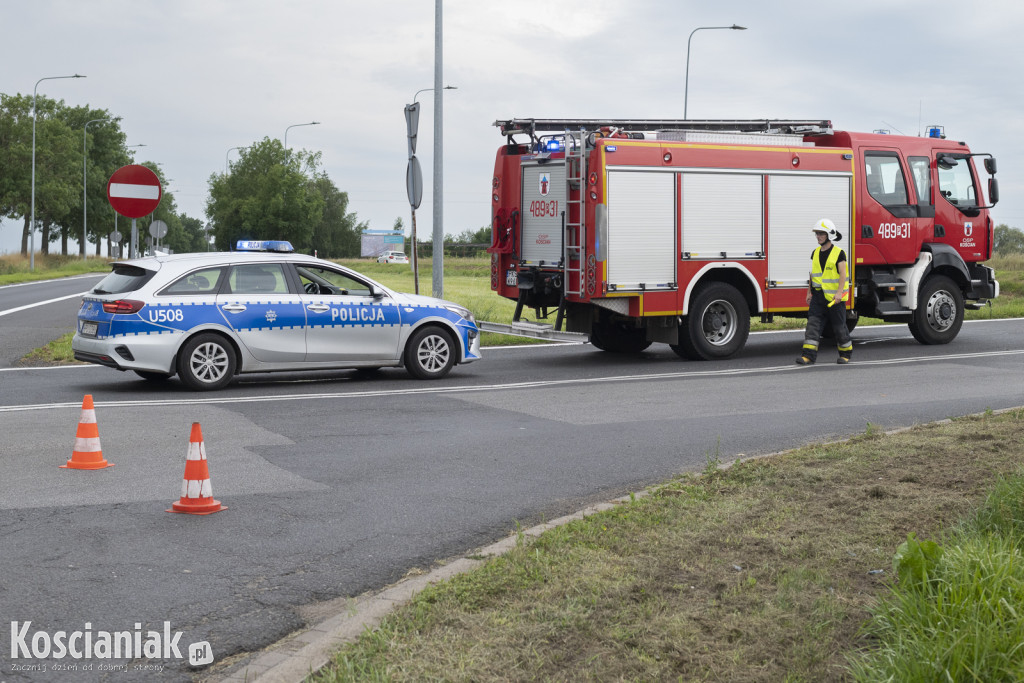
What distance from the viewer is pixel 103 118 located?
304 feet

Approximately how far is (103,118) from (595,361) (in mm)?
87345

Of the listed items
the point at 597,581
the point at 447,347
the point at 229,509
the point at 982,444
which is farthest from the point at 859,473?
the point at 447,347

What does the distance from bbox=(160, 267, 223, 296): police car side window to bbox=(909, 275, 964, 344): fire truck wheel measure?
35.2ft

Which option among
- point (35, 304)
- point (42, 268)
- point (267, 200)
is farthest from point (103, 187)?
point (35, 304)

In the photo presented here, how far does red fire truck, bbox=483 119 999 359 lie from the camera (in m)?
14.5

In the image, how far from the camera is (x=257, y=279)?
40.1 ft

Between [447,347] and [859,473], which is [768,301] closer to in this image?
[447,347]

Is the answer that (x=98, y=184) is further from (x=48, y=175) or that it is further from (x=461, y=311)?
(x=461, y=311)

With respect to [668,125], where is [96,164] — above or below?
above

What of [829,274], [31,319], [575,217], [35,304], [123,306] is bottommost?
[31,319]

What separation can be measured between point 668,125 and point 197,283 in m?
7.12

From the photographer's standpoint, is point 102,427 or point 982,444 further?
point 102,427

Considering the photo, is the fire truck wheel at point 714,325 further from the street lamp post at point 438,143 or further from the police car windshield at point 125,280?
the police car windshield at point 125,280

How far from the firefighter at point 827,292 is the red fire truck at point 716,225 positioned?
2.85 feet
